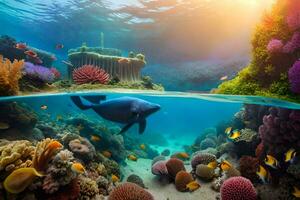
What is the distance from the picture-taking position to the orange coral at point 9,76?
828 centimetres

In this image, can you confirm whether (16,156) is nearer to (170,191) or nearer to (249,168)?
(170,191)

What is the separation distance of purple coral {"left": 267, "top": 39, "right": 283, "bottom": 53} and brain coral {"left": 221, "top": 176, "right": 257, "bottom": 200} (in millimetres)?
4365

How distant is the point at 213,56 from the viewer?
2691cm

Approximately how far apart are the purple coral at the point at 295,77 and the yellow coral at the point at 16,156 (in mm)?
7753

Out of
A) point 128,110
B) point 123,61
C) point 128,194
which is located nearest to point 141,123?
point 128,110

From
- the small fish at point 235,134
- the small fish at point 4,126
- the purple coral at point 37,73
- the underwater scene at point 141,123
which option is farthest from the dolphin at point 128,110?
the small fish at point 4,126

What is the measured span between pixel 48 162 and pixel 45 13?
20052 mm

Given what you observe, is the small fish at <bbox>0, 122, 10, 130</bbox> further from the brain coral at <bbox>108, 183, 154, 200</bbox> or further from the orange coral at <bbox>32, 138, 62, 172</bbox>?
the brain coral at <bbox>108, 183, 154, 200</bbox>

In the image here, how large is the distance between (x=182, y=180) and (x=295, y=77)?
560 cm

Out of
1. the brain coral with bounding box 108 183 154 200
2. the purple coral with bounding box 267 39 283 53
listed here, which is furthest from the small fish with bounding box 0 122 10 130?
the purple coral with bounding box 267 39 283 53

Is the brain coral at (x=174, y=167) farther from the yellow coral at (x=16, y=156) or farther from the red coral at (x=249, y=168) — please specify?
the yellow coral at (x=16, y=156)

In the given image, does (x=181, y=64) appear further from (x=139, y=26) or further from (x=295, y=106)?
(x=295, y=106)

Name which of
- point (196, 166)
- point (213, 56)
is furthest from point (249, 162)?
point (213, 56)

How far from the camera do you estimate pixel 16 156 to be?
257 inches
